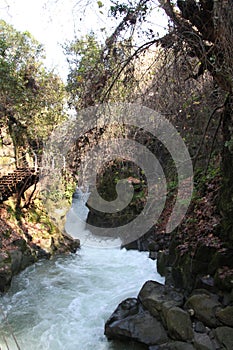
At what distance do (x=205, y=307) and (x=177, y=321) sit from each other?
0.38 meters

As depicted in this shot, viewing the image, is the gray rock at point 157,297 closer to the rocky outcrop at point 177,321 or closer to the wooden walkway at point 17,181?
the rocky outcrop at point 177,321

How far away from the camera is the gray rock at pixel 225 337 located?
2908mm

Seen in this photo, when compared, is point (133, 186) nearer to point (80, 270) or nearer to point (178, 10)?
point (80, 270)

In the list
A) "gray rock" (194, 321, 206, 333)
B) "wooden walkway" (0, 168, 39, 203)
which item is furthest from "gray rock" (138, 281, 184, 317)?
"wooden walkway" (0, 168, 39, 203)

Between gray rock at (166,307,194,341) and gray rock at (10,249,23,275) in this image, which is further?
gray rock at (10,249,23,275)

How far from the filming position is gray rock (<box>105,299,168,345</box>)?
11.1 feet

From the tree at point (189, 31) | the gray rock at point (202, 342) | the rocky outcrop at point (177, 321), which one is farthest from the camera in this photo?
the rocky outcrop at point (177, 321)

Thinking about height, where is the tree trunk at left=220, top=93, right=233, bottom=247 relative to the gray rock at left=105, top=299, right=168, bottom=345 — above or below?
above

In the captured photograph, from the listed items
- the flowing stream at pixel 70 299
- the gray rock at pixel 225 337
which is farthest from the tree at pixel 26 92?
the gray rock at pixel 225 337

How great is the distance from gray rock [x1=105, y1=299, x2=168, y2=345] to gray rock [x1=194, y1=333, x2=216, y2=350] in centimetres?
→ 39

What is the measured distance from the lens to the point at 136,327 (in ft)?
11.6

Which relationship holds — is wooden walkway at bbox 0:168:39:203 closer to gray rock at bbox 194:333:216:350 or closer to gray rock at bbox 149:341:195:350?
gray rock at bbox 149:341:195:350

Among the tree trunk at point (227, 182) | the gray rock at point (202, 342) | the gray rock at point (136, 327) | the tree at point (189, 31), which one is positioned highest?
the tree at point (189, 31)

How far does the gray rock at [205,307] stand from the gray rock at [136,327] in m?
0.47
